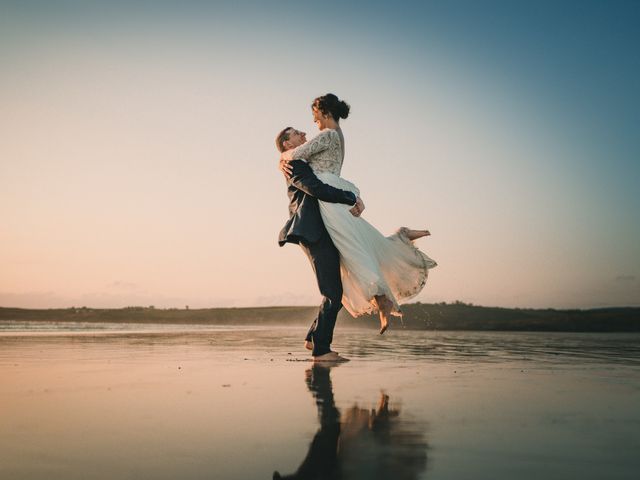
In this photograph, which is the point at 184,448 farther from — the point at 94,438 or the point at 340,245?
the point at 340,245

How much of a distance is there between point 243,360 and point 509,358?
2432 millimetres

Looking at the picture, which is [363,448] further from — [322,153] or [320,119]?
[320,119]

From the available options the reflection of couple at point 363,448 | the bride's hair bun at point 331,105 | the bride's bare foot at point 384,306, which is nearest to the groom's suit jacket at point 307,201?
the bride's hair bun at point 331,105

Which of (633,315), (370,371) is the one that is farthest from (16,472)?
(633,315)

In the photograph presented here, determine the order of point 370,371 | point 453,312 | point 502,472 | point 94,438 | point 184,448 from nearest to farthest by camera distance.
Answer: point 502,472, point 184,448, point 94,438, point 370,371, point 453,312

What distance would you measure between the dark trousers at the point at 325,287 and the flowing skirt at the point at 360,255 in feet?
0.32

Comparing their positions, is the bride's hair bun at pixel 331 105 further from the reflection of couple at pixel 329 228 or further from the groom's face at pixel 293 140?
the groom's face at pixel 293 140

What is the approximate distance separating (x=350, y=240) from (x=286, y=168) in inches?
36.4

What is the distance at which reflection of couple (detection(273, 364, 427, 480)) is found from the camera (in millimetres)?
1472

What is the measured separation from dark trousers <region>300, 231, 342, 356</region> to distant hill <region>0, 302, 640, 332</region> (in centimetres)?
1280

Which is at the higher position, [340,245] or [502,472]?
[340,245]

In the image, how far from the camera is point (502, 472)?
1.47 metres

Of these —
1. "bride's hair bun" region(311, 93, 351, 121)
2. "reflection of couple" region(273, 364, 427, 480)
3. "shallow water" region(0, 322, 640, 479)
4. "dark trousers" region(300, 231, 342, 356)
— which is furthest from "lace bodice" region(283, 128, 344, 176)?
"reflection of couple" region(273, 364, 427, 480)

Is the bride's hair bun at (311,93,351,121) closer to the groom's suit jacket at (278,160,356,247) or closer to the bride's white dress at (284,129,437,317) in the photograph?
the bride's white dress at (284,129,437,317)
